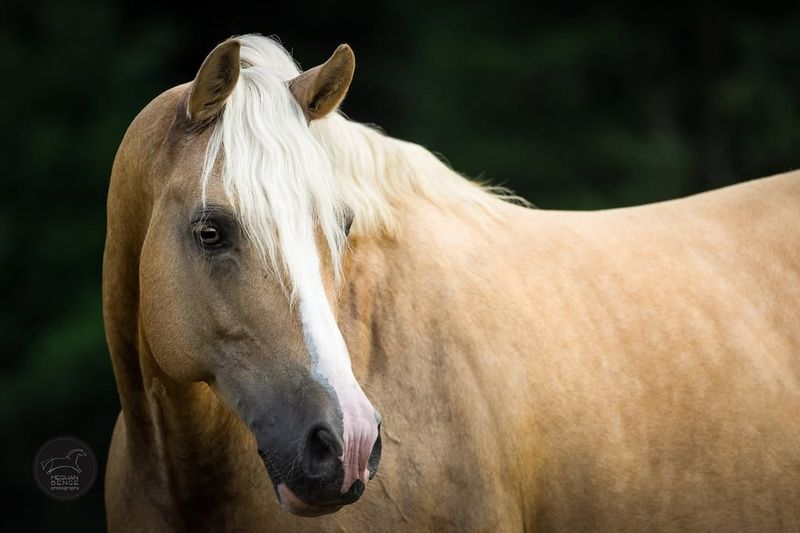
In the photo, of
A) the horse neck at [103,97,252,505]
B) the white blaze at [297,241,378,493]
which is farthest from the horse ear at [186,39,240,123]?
the white blaze at [297,241,378,493]

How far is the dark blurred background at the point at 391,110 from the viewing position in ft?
27.5

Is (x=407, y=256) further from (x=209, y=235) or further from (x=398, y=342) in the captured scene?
(x=209, y=235)

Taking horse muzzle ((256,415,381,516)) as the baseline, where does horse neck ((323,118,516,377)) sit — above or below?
above

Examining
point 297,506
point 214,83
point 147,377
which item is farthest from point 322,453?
point 214,83

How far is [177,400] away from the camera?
8.71 feet

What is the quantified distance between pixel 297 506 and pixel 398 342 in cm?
66

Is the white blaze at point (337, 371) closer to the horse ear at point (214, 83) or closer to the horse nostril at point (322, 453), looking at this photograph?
the horse nostril at point (322, 453)

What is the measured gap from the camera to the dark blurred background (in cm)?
838

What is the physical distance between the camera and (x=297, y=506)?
222 centimetres

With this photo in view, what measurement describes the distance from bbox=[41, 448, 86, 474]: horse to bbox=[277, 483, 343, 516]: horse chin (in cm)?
133

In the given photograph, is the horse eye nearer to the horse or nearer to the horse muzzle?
the horse muzzle

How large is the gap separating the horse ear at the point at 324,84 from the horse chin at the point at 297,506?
0.99 m

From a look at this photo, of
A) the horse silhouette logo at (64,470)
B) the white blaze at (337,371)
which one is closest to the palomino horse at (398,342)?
the white blaze at (337,371)

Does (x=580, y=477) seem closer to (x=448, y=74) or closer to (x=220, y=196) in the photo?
(x=220, y=196)
